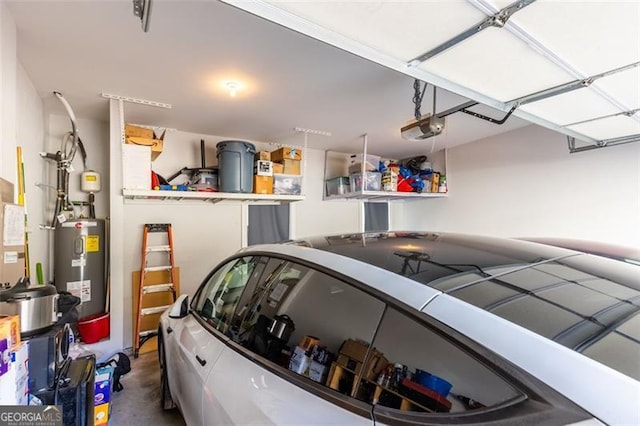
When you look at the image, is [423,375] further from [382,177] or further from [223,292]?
[382,177]

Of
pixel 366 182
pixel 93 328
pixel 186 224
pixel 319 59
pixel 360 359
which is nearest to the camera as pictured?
pixel 360 359

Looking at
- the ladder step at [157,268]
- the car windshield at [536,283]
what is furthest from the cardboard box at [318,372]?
the ladder step at [157,268]

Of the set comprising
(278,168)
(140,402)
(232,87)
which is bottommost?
(140,402)

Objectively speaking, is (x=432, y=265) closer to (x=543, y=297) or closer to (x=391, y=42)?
(x=543, y=297)

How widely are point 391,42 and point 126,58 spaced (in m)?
1.91

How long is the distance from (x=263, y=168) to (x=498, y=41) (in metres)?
2.69

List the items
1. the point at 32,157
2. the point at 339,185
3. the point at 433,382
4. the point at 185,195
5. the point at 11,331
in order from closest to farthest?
the point at 433,382, the point at 11,331, the point at 32,157, the point at 185,195, the point at 339,185

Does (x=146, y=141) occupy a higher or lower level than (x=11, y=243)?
higher

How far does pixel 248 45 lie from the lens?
2053 millimetres

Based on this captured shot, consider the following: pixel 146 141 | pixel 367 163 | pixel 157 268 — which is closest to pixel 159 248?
pixel 157 268

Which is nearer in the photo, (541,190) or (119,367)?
(119,367)

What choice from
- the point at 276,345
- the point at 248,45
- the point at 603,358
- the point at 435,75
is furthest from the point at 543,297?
the point at 248,45

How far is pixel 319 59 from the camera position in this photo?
2.21 meters

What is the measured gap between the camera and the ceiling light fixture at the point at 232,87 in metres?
2.60
